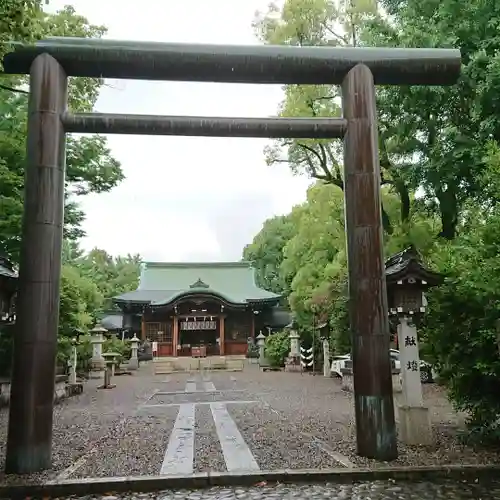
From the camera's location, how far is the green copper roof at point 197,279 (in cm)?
4077

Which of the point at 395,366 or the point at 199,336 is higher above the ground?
the point at 199,336

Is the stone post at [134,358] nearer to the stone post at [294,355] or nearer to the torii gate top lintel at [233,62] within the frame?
the stone post at [294,355]

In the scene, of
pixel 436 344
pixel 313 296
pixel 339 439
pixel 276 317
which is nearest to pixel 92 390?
pixel 313 296

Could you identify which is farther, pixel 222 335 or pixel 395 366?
pixel 222 335

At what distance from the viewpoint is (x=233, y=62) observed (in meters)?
6.79

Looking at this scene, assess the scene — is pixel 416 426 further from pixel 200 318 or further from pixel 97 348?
pixel 200 318

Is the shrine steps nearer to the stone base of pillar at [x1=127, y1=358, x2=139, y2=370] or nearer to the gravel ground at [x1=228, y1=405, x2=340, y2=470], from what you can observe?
the stone base of pillar at [x1=127, y1=358, x2=139, y2=370]

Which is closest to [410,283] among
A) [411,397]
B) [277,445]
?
[411,397]

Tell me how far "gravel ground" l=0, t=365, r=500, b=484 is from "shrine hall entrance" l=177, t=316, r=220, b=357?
1892cm

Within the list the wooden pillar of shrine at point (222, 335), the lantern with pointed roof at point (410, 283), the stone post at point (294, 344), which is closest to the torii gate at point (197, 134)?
the lantern with pointed roof at point (410, 283)

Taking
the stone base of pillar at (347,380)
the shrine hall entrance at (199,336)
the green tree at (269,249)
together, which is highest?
the green tree at (269,249)

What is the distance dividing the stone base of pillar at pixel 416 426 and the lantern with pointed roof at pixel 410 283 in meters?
1.37

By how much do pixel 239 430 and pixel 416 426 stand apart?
313 centimetres

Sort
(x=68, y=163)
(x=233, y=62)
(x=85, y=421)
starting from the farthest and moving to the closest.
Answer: (x=68, y=163)
(x=85, y=421)
(x=233, y=62)
